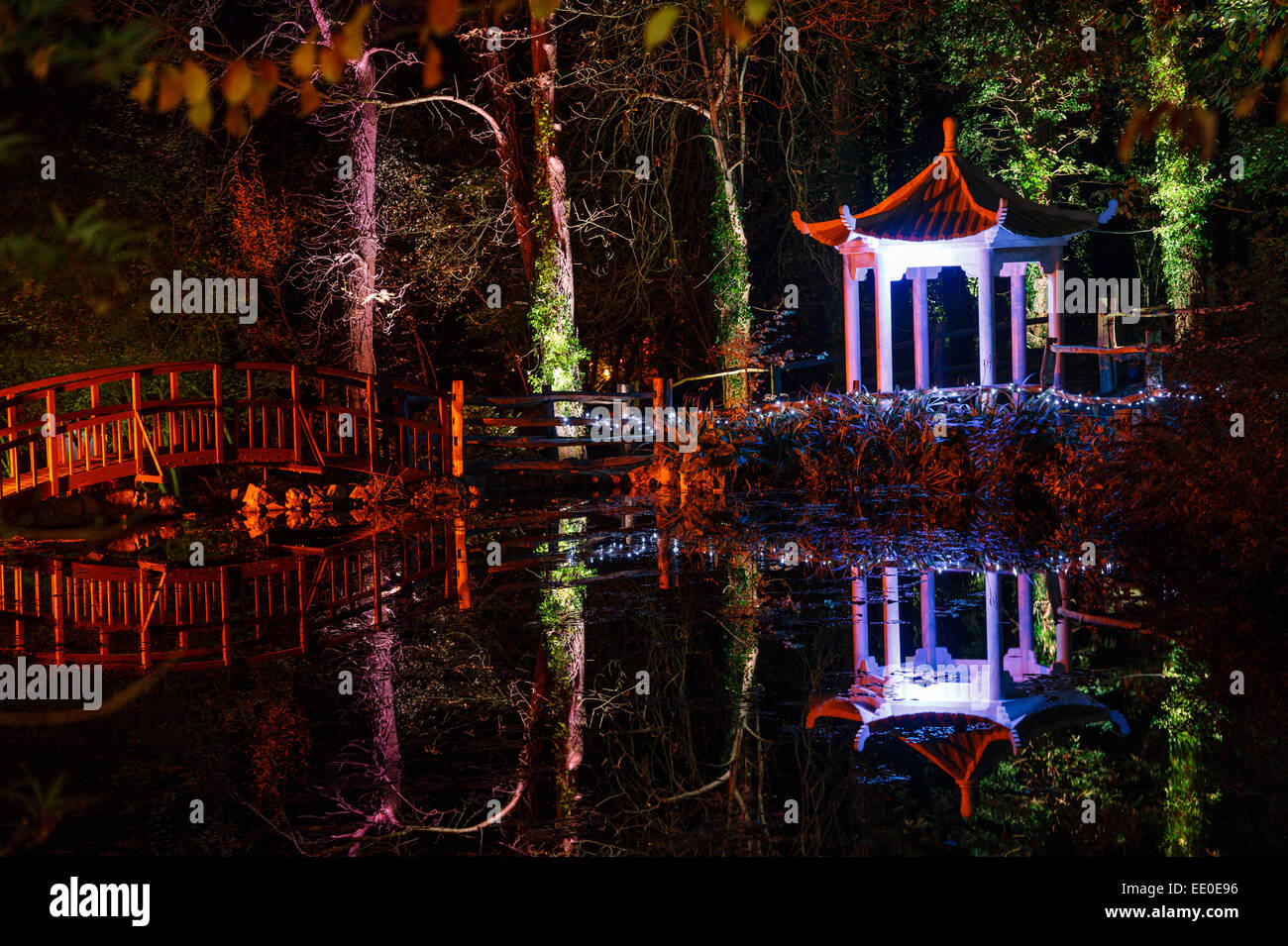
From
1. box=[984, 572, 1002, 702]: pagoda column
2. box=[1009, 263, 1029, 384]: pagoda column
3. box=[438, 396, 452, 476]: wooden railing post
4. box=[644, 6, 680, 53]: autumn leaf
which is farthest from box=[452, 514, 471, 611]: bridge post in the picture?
box=[1009, 263, 1029, 384]: pagoda column

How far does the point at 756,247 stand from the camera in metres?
26.4

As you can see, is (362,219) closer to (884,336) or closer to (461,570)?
(884,336)

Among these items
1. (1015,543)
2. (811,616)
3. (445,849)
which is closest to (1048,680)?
(811,616)

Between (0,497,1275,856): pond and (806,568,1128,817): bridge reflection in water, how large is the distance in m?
0.03

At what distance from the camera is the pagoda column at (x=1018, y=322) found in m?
17.8

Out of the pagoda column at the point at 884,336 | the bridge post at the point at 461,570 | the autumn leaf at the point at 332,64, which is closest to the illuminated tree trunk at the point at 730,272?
the pagoda column at the point at 884,336

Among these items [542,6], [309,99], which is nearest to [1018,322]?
[542,6]

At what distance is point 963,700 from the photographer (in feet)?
22.5

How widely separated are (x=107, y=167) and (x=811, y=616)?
1503 centimetres

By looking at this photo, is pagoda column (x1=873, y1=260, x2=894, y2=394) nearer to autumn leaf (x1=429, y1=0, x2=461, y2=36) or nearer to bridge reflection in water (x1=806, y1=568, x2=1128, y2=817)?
bridge reflection in water (x1=806, y1=568, x2=1128, y2=817)

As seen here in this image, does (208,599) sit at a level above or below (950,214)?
below

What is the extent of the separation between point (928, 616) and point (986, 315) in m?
9.48

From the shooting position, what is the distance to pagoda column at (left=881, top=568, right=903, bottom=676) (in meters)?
7.82

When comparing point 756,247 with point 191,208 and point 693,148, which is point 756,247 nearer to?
point 693,148
